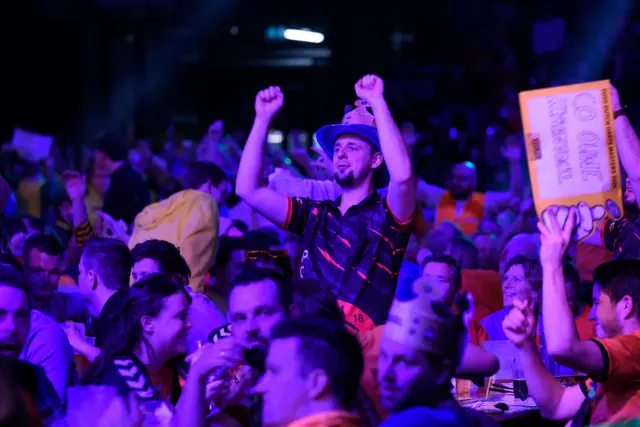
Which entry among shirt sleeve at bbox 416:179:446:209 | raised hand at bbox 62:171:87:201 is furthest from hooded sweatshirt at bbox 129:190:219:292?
shirt sleeve at bbox 416:179:446:209

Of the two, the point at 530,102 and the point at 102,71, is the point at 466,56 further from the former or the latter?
the point at 530,102

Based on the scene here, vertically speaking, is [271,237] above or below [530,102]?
below

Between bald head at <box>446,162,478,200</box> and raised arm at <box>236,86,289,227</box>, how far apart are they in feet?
15.2

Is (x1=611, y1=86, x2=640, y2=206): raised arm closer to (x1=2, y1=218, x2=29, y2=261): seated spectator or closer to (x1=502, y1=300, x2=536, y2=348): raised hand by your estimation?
(x1=502, y1=300, x2=536, y2=348): raised hand

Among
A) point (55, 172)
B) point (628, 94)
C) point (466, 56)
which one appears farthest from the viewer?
point (466, 56)

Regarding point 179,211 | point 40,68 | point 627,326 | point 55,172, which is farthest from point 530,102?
point 40,68

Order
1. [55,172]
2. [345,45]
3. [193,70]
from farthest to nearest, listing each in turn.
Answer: [193,70]
[345,45]
[55,172]

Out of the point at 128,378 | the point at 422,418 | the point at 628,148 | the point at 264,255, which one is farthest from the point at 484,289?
the point at 422,418

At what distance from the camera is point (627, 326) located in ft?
12.0

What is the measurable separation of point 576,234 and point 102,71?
16.9m

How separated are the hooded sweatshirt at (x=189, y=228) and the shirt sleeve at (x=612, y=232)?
Result: 2342 mm

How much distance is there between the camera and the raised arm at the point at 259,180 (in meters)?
4.61

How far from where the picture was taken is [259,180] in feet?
15.3

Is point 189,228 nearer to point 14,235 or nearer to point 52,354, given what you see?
point 14,235
